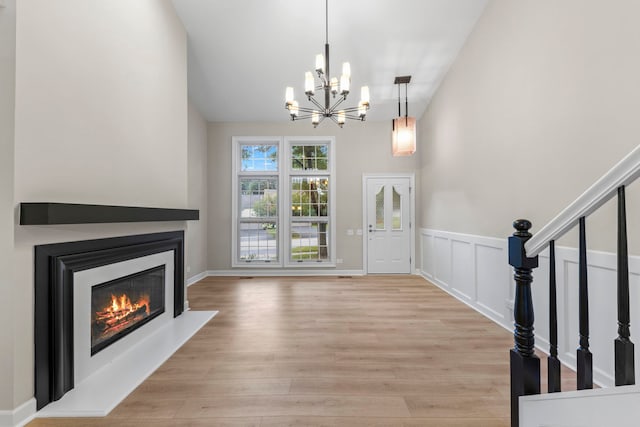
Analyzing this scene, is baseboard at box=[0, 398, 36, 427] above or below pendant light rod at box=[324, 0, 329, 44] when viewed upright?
below

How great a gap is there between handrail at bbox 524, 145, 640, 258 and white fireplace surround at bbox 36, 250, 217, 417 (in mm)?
2531

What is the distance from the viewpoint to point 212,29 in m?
→ 4.04

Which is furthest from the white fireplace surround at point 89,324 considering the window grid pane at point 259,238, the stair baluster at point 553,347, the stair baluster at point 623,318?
the window grid pane at point 259,238

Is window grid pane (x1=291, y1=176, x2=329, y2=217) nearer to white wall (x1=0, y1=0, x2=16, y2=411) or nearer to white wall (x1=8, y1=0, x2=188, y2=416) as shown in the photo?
white wall (x1=8, y1=0, x2=188, y2=416)

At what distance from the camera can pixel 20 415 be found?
1.77 meters

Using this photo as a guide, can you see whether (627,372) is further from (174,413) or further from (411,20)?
(411,20)

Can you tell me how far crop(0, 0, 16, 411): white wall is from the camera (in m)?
1.73

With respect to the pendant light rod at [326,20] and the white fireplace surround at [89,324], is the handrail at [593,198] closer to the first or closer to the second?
the white fireplace surround at [89,324]

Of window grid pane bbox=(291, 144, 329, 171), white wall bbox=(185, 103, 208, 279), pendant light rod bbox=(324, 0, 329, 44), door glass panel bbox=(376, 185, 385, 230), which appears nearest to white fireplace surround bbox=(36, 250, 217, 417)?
white wall bbox=(185, 103, 208, 279)

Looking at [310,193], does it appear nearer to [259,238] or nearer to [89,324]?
[259,238]

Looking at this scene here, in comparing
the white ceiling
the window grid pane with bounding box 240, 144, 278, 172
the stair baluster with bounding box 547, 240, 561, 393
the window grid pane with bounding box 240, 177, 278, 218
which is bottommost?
the stair baluster with bounding box 547, 240, 561, 393

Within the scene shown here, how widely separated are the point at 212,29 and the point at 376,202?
155 inches

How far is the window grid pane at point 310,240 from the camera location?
6254 mm

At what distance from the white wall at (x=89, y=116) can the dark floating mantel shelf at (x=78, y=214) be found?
0.30ft
